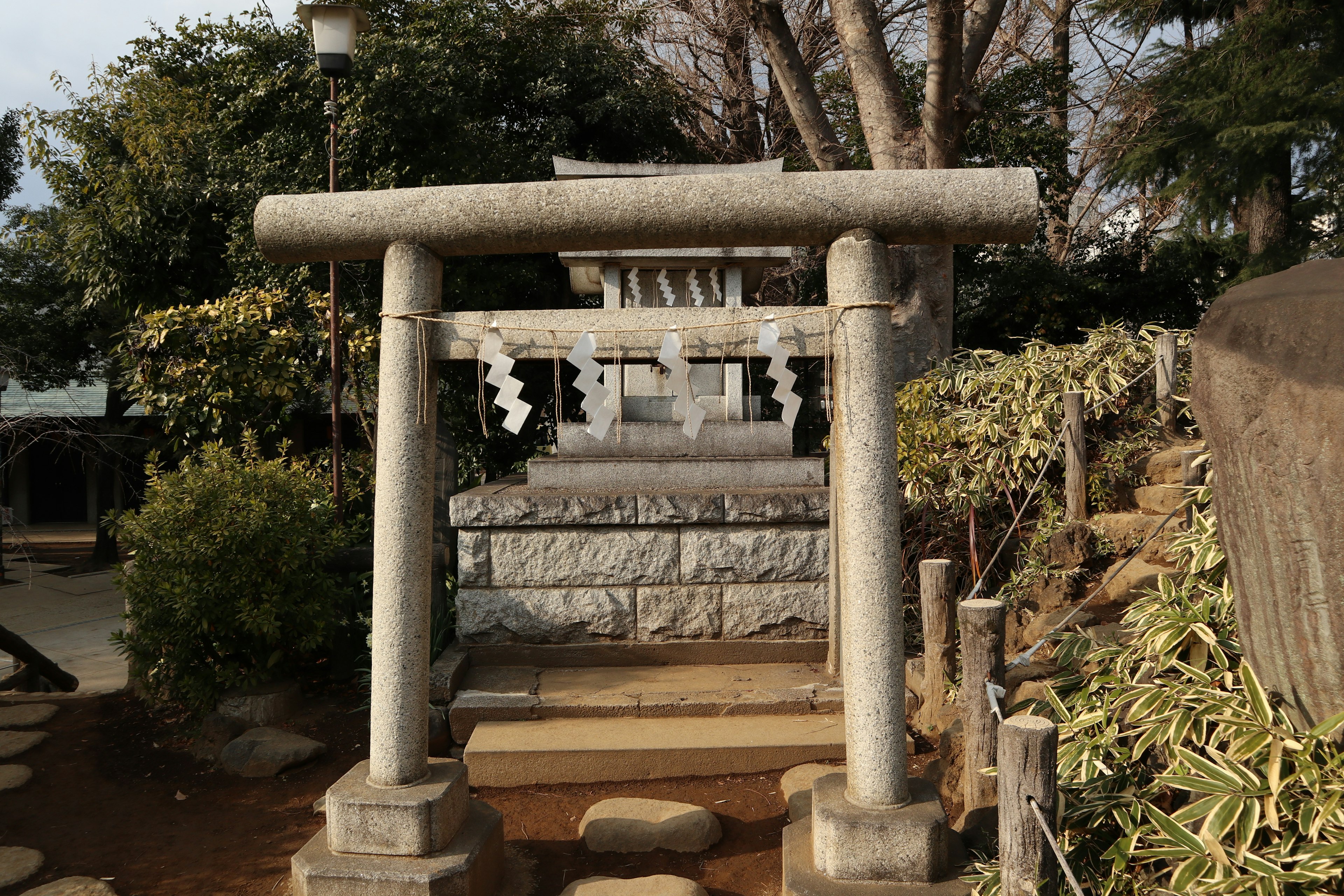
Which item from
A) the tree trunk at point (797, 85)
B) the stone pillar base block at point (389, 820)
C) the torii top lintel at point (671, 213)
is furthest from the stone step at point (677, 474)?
the tree trunk at point (797, 85)

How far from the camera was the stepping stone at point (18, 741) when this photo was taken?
15.3ft

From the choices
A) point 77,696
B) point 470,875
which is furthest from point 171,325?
point 470,875

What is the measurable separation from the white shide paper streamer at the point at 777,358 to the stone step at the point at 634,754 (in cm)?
194

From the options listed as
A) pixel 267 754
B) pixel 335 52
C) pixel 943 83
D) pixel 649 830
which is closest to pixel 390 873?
pixel 649 830

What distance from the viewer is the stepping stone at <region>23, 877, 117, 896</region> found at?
321cm

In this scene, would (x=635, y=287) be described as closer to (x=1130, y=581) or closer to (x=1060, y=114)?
(x=1130, y=581)

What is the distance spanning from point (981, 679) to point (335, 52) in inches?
209

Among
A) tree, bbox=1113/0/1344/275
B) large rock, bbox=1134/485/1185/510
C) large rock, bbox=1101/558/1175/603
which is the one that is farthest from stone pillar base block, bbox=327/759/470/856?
tree, bbox=1113/0/1344/275

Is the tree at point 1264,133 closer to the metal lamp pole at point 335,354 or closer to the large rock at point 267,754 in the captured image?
the metal lamp pole at point 335,354

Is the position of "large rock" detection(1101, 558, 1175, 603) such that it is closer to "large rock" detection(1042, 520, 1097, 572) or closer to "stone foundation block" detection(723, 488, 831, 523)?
"large rock" detection(1042, 520, 1097, 572)

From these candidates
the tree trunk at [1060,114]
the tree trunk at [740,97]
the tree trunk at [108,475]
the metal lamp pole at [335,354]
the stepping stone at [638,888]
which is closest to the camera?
the stepping stone at [638,888]

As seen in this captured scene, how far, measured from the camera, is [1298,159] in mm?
7734

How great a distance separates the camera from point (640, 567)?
4996 millimetres

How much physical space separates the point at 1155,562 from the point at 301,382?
21.7ft
